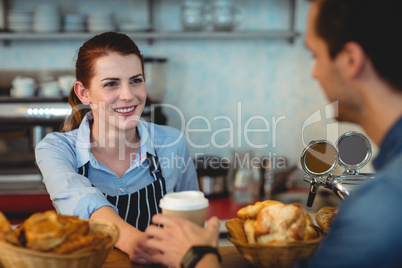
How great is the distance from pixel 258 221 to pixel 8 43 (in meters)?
2.71

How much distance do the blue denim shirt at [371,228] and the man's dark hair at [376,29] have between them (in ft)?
0.52

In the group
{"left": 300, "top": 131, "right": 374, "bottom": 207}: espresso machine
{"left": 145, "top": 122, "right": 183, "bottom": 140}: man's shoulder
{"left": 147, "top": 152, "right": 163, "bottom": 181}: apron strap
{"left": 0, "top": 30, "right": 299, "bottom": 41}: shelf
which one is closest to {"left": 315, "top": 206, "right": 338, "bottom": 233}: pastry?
{"left": 300, "top": 131, "right": 374, "bottom": 207}: espresso machine

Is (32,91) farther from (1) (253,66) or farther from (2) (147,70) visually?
(1) (253,66)

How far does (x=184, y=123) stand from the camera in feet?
11.0

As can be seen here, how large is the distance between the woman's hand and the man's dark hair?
475 millimetres

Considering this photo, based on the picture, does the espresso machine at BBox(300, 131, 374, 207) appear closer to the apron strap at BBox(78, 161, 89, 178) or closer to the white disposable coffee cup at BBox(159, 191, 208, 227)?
the white disposable coffee cup at BBox(159, 191, 208, 227)

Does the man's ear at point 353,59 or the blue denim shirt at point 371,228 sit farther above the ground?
the man's ear at point 353,59

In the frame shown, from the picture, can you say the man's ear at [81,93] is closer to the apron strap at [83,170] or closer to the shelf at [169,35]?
the apron strap at [83,170]

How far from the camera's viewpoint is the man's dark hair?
2.52ft

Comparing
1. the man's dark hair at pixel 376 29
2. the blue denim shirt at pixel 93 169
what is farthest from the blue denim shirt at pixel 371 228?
the blue denim shirt at pixel 93 169

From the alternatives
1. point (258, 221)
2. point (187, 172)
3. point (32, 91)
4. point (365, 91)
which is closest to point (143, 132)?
point (187, 172)

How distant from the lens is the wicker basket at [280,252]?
98cm

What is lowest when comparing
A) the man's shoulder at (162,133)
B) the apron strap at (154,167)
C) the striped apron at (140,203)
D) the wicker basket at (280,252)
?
the striped apron at (140,203)

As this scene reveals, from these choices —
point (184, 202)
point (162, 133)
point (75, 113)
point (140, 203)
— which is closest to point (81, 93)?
point (75, 113)
